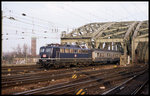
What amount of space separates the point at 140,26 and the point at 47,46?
39.9m

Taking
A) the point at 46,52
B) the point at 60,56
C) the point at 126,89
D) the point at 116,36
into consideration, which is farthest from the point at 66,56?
the point at 116,36

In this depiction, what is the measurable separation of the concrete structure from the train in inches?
462

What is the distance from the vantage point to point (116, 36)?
55.6m

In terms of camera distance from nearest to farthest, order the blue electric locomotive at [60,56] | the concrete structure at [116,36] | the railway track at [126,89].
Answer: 1. the railway track at [126,89]
2. the blue electric locomotive at [60,56]
3. the concrete structure at [116,36]

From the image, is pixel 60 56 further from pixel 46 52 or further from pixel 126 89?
pixel 126 89

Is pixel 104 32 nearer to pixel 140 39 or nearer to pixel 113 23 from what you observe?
pixel 113 23

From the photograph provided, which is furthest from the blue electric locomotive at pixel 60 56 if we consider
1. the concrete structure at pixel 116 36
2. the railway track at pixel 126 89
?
the concrete structure at pixel 116 36

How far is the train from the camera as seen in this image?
24859mm

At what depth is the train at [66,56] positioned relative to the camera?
24859 mm

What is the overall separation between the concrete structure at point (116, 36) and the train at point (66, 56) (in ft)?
38.5

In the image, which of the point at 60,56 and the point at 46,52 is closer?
the point at 46,52

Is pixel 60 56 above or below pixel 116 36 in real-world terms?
below

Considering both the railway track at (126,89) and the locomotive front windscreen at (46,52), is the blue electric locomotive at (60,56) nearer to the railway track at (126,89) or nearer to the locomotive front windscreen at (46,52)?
the locomotive front windscreen at (46,52)

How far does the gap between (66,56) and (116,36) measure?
105 feet
